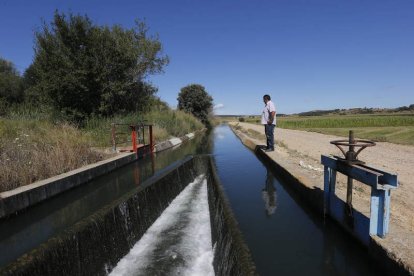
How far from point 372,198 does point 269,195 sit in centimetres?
413

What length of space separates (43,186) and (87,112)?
559 inches

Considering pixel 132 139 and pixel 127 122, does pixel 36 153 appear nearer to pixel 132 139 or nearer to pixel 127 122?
pixel 132 139

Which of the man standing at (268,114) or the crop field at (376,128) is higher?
the man standing at (268,114)

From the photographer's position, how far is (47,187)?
7.70 meters

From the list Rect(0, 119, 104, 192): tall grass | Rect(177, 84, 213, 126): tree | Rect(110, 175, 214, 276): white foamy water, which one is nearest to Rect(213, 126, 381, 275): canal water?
Rect(110, 175, 214, 276): white foamy water

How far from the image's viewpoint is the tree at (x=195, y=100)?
5209cm

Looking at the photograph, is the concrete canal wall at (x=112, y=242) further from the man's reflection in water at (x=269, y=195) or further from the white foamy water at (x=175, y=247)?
the man's reflection in water at (x=269, y=195)

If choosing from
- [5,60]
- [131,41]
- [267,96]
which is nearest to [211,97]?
[5,60]

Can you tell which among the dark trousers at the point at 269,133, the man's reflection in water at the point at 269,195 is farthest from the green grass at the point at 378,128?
the man's reflection in water at the point at 269,195

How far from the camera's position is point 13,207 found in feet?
21.6

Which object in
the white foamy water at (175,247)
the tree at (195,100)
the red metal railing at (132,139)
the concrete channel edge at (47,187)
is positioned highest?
the tree at (195,100)

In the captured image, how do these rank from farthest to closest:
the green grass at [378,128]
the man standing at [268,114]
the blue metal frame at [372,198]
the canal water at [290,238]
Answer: the green grass at [378,128] < the man standing at [268,114] < the canal water at [290,238] < the blue metal frame at [372,198]

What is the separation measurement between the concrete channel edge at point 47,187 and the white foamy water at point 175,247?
2385mm

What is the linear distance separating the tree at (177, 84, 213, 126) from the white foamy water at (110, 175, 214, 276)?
4407 centimetres
